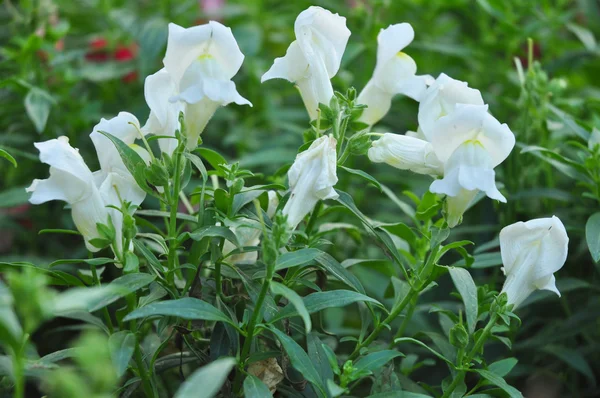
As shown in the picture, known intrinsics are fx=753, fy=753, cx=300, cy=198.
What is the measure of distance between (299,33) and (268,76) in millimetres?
75

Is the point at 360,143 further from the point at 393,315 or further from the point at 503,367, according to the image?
the point at 503,367

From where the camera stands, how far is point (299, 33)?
3.41 ft

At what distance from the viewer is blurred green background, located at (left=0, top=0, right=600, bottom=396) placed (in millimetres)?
1466

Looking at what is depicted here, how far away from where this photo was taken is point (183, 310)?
0.88 metres

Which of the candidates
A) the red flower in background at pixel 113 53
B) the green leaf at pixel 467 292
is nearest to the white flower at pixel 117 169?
the green leaf at pixel 467 292

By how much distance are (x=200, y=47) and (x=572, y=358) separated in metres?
0.87

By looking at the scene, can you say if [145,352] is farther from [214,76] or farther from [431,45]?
[431,45]

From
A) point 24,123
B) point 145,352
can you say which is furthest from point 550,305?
point 24,123

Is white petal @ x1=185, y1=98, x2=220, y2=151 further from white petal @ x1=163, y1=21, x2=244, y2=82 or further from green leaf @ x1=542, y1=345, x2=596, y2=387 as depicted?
green leaf @ x1=542, y1=345, x2=596, y2=387

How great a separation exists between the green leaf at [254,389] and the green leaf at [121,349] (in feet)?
0.47

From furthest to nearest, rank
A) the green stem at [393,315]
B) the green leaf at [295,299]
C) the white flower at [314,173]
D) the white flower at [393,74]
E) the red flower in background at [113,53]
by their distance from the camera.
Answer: the red flower in background at [113,53], the white flower at [393,74], the green stem at [393,315], the white flower at [314,173], the green leaf at [295,299]

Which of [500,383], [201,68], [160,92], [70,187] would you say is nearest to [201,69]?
[201,68]

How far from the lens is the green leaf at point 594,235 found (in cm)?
110

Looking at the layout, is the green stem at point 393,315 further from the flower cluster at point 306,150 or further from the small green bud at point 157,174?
the small green bud at point 157,174
